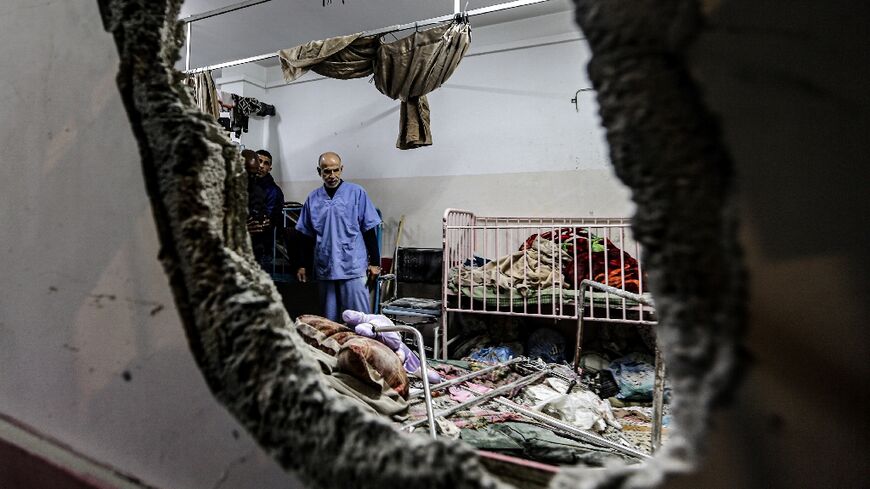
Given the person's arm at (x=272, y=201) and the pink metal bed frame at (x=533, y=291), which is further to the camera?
the person's arm at (x=272, y=201)

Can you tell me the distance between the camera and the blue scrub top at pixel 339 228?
2.94 m

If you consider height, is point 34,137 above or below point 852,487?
above

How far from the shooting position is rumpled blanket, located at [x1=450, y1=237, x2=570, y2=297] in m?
2.88

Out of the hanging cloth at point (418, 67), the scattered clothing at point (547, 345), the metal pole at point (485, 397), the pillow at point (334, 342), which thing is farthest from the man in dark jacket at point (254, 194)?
the scattered clothing at point (547, 345)

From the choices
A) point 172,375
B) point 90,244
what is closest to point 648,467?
point 172,375

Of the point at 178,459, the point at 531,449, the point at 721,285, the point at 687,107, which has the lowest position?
Result: the point at 531,449

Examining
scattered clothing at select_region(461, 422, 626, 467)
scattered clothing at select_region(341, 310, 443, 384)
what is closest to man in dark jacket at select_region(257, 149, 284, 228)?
scattered clothing at select_region(341, 310, 443, 384)

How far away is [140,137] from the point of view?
46 centimetres

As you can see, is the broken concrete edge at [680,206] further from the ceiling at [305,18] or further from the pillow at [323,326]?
the ceiling at [305,18]

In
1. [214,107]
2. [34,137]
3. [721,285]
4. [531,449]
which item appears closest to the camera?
[721,285]

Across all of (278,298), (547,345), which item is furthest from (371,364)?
(547,345)

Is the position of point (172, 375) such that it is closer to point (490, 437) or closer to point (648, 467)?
point (648, 467)

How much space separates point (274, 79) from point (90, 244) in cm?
468

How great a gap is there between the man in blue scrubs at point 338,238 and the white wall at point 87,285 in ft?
6.73
